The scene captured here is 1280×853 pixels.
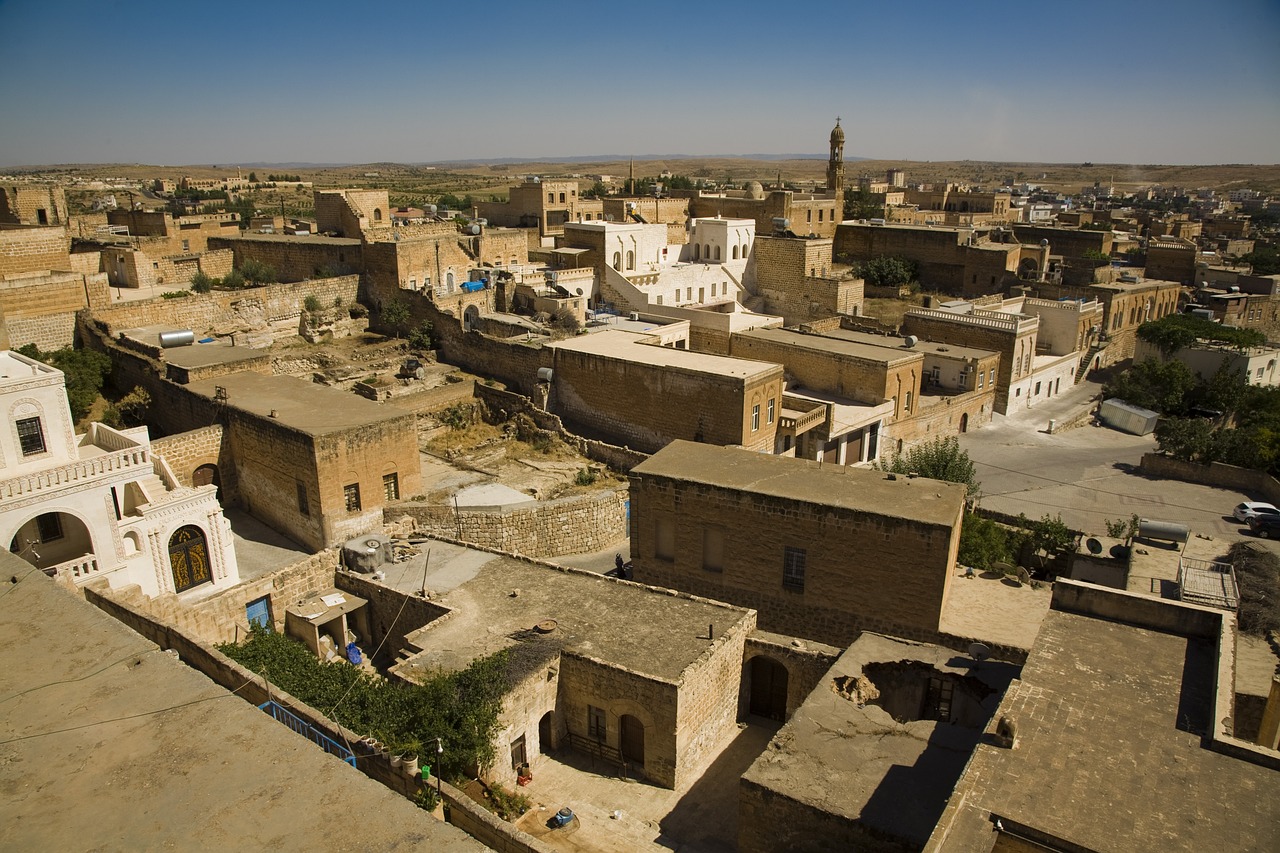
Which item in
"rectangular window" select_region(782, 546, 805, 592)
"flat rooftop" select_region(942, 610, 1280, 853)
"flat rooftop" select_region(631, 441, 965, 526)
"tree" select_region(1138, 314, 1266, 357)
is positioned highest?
"flat rooftop" select_region(631, 441, 965, 526)

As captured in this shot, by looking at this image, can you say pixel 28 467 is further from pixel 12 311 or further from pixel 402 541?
pixel 12 311

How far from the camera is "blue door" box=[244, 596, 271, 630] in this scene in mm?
15617

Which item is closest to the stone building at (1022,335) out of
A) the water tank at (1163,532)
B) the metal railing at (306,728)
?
the water tank at (1163,532)

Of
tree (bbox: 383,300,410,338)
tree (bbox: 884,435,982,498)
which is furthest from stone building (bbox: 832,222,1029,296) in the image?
tree (bbox: 383,300,410,338)

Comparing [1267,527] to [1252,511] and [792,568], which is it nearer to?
[1252,511]

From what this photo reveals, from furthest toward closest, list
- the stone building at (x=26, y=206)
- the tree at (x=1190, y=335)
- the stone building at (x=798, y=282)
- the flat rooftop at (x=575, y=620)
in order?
the stone building at (x=798, y=282)
the stone building at (x=26, y=206)
the tree at (x=1190, y=335)
the flat rooftop at (x=575, y=620)

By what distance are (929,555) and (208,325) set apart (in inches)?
1002

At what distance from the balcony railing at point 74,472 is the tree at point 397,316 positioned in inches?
629

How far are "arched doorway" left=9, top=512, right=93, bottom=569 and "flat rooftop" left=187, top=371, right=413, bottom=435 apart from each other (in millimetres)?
4502

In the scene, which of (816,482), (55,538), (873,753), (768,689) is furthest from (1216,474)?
(55,538)

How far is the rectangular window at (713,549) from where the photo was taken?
16.5 meters

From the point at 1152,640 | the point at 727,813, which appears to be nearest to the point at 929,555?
the point at 1152,640

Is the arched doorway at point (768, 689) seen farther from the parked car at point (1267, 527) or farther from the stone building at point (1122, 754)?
the parked car at point (1267, 527)

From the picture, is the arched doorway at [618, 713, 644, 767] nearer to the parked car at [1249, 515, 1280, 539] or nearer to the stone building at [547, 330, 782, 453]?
the stone building at [547, 330, 782, 453]
